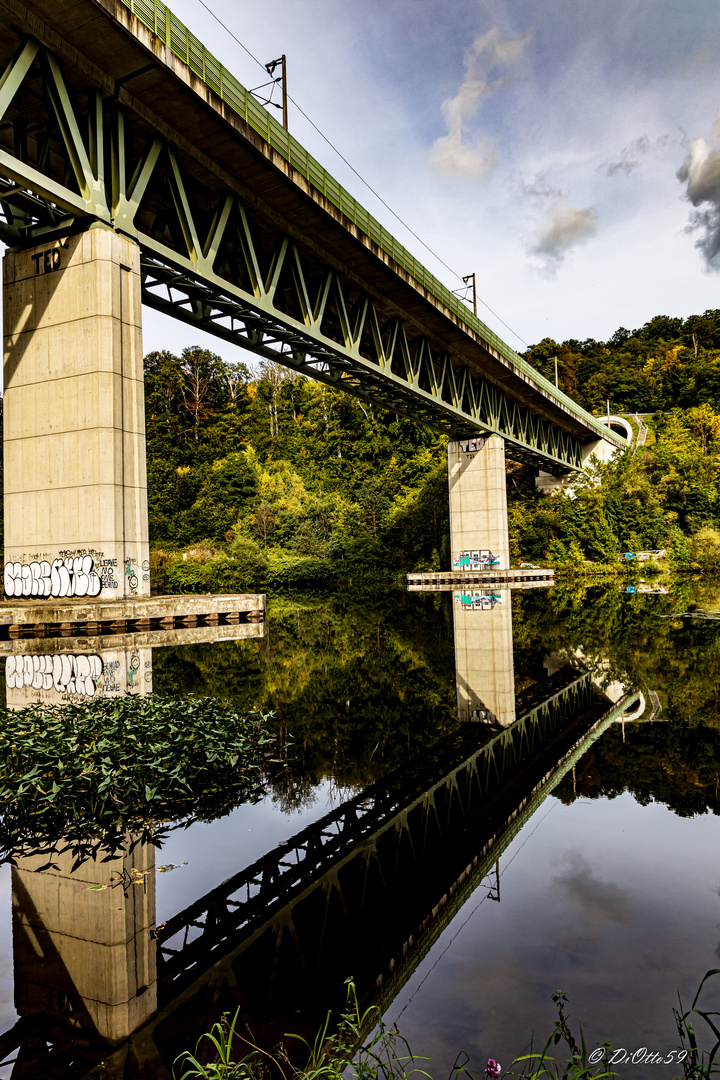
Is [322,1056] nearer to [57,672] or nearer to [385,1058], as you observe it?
[385,1058]

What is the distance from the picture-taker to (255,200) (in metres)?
22.3

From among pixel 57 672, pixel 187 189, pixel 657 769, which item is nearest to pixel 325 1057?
pixel 657 769

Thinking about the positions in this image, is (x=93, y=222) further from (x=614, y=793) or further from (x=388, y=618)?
(x=614, y=793)

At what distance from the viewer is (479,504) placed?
48.8 metres

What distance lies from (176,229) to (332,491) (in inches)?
1676

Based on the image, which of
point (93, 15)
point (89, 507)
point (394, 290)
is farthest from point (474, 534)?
point (93, 15)

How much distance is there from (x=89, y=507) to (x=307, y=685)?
9509 millimetres

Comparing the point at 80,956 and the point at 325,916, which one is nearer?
the point at 80,956

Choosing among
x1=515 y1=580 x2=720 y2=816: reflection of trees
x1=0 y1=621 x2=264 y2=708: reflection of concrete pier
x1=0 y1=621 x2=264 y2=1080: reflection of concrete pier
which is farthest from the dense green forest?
x1=0 y1=621 x2=264 y2=1080: reflection of concrete pier

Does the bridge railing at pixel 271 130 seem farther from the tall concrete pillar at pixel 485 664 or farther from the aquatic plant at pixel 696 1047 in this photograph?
the aquatic plant at pixel 696 1047

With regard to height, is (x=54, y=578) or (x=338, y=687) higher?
(x=54, y=578)

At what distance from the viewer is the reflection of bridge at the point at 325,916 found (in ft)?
9.32

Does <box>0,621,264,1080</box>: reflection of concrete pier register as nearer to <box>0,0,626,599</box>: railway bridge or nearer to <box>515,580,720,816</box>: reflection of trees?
<box>515,580,720,816</box>: reflection of trees

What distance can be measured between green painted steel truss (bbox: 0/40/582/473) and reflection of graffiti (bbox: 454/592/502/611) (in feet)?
33.7
